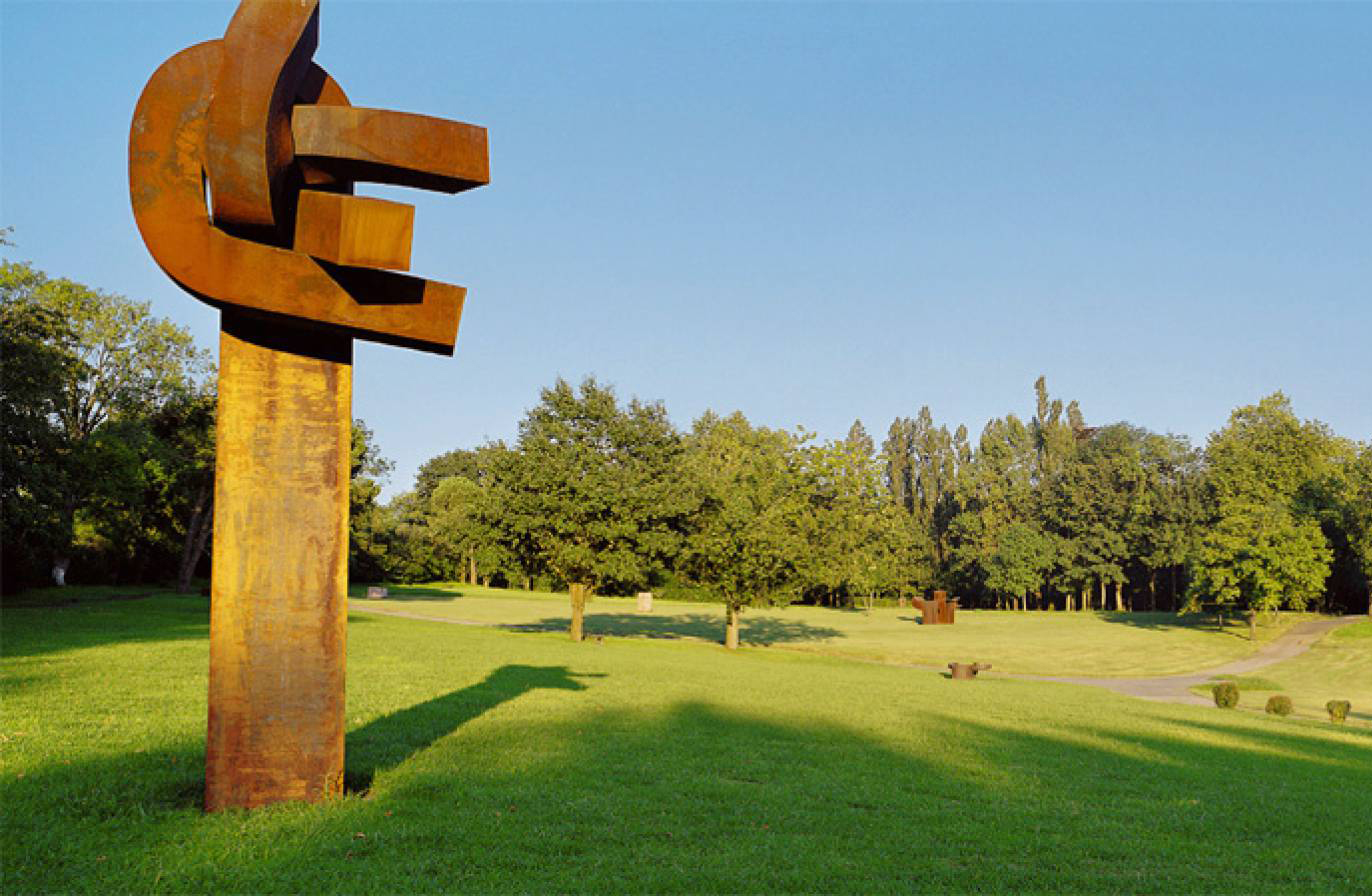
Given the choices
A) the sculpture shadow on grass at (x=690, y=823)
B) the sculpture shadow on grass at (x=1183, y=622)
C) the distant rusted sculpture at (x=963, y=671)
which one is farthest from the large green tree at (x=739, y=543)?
the sculpture shadow on grass at (x=1183, y=622)

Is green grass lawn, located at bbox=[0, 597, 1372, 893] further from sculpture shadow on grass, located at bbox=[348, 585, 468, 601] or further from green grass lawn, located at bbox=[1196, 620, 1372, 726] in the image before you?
sculpture shadow on grass, located at bbox=[348, 585, 468, 601]

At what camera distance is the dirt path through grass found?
29466 millimetres

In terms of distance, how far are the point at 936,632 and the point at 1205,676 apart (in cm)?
1846

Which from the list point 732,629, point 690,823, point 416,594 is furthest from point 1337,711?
point 416,594

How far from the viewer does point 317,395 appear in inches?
247

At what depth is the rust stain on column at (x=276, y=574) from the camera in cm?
593

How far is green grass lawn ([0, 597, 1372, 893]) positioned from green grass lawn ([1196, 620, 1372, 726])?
655 inches

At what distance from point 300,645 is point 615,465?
25906 mm

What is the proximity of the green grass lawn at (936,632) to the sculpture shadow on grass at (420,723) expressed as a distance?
80.5 feet

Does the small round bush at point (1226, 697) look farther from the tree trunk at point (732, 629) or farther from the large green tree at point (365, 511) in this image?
the large green tree at point (365, 511)

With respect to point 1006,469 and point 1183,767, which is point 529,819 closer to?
point 1183,767

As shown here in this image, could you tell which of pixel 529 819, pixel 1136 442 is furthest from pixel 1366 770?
pixel 1136 442

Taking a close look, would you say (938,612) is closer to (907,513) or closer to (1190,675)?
(1190,675)

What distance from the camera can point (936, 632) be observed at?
5494cm
